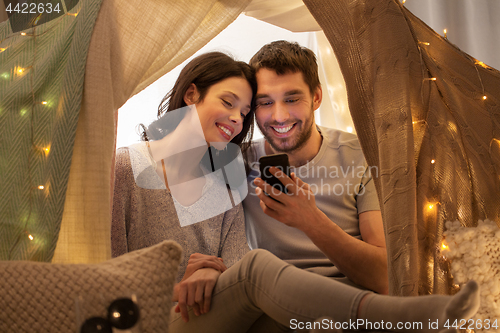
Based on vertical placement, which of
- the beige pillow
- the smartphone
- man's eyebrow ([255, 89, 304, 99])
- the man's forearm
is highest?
man's eyebrow ([255, 89, 304, 99])

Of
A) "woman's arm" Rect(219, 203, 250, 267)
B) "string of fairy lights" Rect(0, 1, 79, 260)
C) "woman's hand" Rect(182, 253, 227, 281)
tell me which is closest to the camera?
"string of fairy lights" Rect(0, 1, 79, 260)

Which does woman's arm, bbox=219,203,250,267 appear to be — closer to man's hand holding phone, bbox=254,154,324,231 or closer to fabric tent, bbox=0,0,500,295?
man's hand holding phone, bbox=254,154,324,231

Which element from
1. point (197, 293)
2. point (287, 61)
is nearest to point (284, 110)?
point (287, 61)

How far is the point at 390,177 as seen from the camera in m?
0.94

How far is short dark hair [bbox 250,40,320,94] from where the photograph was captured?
132 cm

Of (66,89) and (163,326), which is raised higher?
(66,89)

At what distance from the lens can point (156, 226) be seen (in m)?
1.14

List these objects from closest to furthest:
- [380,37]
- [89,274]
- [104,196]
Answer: [89,274]
[104,196]
[380,37]

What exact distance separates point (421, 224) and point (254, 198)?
57cm

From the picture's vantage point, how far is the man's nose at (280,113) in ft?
4.34

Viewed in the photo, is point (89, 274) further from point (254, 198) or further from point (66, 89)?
point (254, 198)

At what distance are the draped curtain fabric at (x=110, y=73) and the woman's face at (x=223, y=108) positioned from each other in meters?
0.24

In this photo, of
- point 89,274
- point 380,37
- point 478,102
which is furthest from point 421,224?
point 89,274

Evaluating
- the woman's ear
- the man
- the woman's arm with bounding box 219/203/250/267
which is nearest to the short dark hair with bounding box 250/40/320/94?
the man
